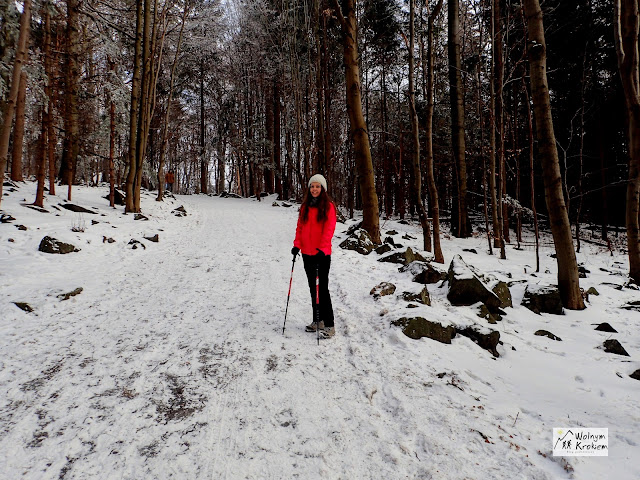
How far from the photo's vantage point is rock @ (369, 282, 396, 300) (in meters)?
5.70

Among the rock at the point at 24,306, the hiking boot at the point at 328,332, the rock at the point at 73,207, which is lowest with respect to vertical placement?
the hiking boot at the point at 328,332

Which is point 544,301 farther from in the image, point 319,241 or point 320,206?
point 320,206

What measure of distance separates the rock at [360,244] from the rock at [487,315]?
433 cm

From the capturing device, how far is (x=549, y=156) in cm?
606

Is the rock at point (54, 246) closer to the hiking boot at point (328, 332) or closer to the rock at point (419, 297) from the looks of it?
the hiking boot at point (328, 332)

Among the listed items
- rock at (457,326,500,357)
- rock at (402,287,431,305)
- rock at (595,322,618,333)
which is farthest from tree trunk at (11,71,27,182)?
rock at (595,322,618,333)

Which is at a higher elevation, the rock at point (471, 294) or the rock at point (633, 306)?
the rock at point (471, 294)

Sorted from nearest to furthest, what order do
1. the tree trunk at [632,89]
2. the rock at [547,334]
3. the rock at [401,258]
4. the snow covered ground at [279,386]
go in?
1. the snow covered ground at [279,386]
2. the rock at [547,334]
3. the tree trunk at [632,89]
4. the rock at [401,258]

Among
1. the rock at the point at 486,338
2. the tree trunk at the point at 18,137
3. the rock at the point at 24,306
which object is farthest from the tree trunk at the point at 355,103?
the tree trunk at the point at 18,137

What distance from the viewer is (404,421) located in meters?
2.70

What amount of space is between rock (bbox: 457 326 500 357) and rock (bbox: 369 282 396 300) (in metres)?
1.64

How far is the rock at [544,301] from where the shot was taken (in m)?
5.82

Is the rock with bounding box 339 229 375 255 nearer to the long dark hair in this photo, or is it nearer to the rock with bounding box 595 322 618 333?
the long dark hair

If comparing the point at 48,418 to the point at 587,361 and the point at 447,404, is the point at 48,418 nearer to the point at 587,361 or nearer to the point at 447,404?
the point at 447,404
